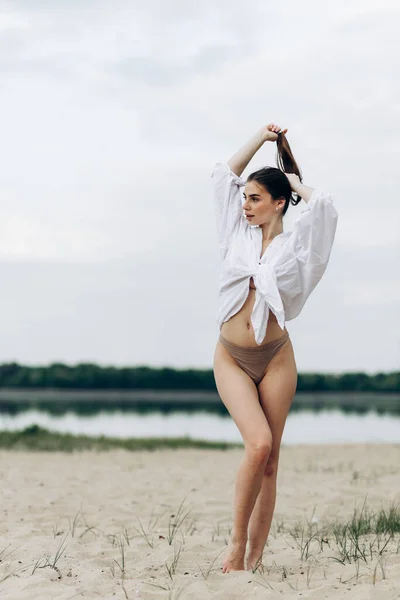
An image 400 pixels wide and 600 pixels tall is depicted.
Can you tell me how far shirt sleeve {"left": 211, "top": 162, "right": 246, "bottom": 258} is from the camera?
4.48m

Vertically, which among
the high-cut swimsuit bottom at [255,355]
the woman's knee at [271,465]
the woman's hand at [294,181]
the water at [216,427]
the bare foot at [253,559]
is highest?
the woman's hand at [294,181]

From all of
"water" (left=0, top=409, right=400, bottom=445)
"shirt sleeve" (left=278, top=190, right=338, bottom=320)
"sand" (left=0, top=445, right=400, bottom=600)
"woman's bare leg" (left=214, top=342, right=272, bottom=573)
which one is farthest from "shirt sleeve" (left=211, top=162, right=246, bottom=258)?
"water" (left=0, top=409, right=400, bottom=445)

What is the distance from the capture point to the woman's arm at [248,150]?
454cm

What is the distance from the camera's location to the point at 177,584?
13.3 ft

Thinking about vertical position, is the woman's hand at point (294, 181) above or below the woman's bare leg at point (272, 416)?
above

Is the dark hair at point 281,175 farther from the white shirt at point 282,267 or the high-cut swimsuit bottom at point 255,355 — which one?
the high-cut swimsuit bottom at point 255,355

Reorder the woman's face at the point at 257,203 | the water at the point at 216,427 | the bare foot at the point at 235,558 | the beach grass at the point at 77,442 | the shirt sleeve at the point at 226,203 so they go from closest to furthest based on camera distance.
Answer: the bare foot at the point at 235,558
the woman's face at the point at 257,203
the shirt sleeve at the point at 226,203
the beach grass at the point at 77,442
the water at the point at 216,427

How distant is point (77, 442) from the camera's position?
54.0ft

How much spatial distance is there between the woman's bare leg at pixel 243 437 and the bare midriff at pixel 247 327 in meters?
0.13

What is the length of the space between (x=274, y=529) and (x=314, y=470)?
558cm

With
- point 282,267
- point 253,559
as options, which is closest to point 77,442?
point 253,559

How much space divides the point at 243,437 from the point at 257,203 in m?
1.33

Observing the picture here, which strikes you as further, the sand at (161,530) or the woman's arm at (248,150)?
the woman's arm at (248,150)

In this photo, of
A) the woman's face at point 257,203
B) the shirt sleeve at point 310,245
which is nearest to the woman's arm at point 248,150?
the woman's face at point 257,203
